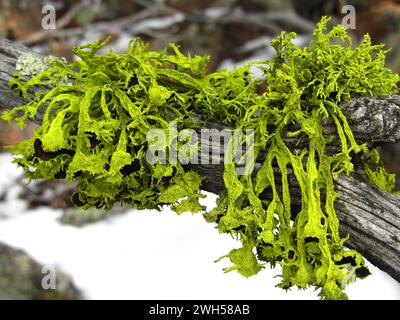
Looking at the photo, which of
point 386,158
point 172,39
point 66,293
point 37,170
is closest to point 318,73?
point 37,170

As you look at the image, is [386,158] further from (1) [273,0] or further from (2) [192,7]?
(2) [192,7]

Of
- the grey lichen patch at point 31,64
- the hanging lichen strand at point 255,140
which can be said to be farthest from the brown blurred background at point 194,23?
the hanging lichen strand at point 255,140

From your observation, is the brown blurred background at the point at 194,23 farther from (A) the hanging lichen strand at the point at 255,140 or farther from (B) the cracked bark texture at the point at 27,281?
(A) the hanging lichen strand at the point at 255,140

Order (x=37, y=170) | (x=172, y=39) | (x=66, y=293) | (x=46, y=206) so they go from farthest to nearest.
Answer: (x=172, y=39) → (x=46, y=206) → (x=66, y=293) → (x=37, y=170)

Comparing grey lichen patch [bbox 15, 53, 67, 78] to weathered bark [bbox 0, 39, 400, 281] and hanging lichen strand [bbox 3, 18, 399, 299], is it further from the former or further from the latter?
weathered bark [bbox 0, 39, 400, 281]

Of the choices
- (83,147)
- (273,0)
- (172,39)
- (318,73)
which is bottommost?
(83,147)

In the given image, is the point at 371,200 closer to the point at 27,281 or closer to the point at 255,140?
the point at 255,140

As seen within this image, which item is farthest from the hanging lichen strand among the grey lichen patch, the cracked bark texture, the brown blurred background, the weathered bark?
the brown blurred background
